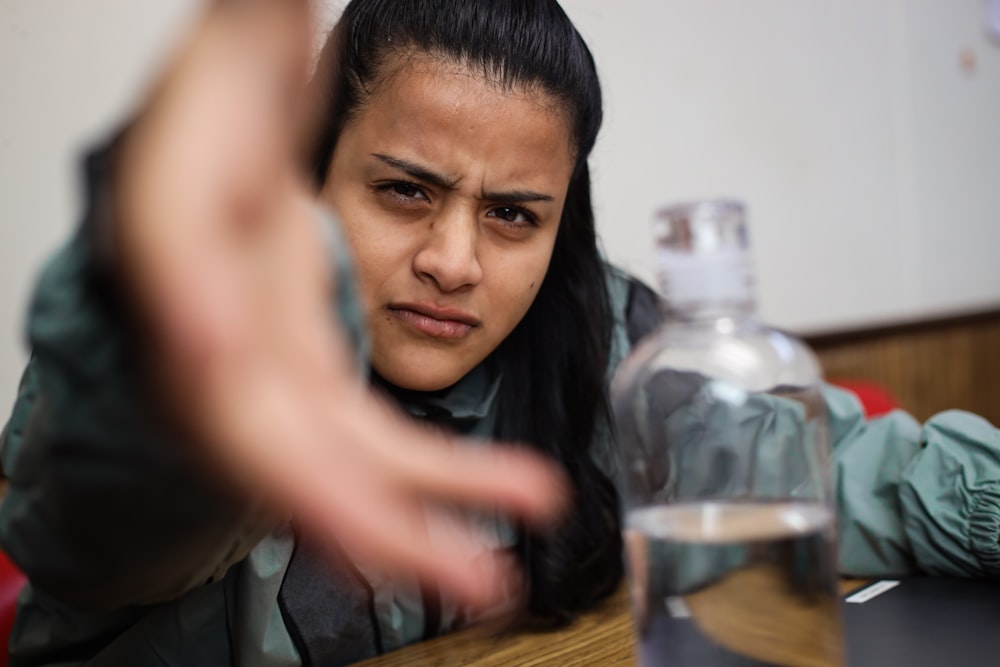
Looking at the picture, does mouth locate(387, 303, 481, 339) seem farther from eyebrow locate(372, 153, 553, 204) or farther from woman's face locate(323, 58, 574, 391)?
eyebrow locate(372, 153, 553, 204)

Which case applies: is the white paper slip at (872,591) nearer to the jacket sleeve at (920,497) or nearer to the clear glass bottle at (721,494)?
the jacket sleeve at (920,497)

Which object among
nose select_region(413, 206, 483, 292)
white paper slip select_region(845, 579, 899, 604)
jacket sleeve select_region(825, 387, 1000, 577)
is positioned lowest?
white paper slip select_region(845, 579, 899, 604)

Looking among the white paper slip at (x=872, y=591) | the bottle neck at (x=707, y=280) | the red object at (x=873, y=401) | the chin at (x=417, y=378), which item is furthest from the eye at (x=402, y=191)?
the red object at (x=873, y=401)

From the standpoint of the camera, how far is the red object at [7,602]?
Result: 2.69 feet

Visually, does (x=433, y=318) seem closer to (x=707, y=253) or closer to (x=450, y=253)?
(x=450, y=253)

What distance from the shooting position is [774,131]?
209 cm

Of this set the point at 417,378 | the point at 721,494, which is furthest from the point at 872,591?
the point at 417,378

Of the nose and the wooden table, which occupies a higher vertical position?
the nose

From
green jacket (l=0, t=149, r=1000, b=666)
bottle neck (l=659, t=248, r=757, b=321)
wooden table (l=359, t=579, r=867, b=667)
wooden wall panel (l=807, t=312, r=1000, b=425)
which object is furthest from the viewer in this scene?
wooden wall panel (l=807, t=312, r=1000, b=425)

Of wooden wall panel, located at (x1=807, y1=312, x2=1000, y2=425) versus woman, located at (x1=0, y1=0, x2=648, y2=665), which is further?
wooden wall panel, located at (x1=807, y1=312, x2=1000, y2=425)

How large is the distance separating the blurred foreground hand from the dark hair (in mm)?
597

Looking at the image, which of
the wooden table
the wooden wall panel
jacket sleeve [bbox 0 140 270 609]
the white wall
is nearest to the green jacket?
jacket sleeve [bbox 0 140 270 609]

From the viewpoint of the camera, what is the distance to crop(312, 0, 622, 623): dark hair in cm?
91

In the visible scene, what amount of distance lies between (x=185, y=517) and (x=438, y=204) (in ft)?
1.74
